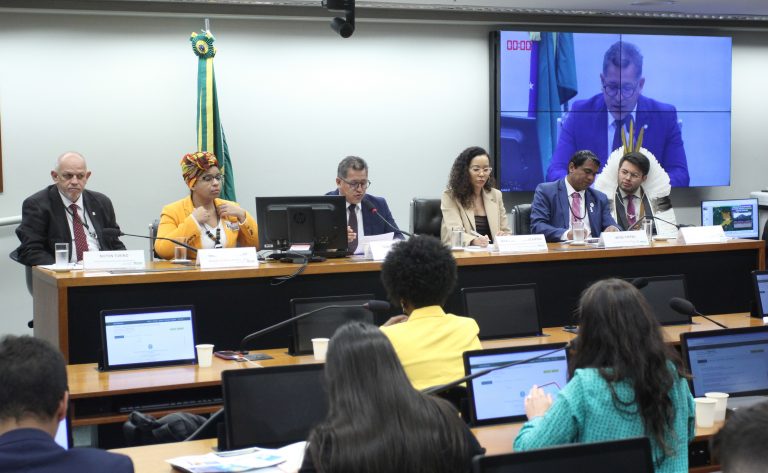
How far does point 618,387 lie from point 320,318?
1957 millimetres

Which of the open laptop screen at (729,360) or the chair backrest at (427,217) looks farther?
the chair backrest at (427,217)

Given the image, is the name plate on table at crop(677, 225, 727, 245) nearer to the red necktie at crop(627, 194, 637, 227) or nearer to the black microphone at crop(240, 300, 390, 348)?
the red necktie at crop(627, 194, 637, 227)

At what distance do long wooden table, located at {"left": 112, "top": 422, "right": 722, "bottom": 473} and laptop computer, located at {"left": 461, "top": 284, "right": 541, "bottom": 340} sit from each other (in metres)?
1.31

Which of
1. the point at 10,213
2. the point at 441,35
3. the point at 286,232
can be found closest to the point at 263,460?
the point at 286,232

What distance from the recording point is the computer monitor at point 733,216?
27.3ft

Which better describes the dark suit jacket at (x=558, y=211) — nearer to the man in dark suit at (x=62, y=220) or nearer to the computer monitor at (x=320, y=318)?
the computer monitor at (x=320, y=318)

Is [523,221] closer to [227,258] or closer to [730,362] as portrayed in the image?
[227,258]

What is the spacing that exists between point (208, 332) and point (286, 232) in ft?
2.31

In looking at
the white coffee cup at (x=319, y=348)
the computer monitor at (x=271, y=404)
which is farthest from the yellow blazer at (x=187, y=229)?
the computer monitor at (x=271, y=404)

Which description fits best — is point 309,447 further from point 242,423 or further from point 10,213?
point 10,213

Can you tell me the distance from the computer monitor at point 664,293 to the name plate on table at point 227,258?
1.94 metres

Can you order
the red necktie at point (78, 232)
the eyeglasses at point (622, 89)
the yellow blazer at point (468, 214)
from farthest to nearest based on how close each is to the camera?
the eyeglasses at point (622, 89)
the yellow blazer at point (468, 214)
the red necktie at point (78, 232)

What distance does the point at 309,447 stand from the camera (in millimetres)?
2008

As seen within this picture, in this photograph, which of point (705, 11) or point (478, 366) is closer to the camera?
point (478, 366)
